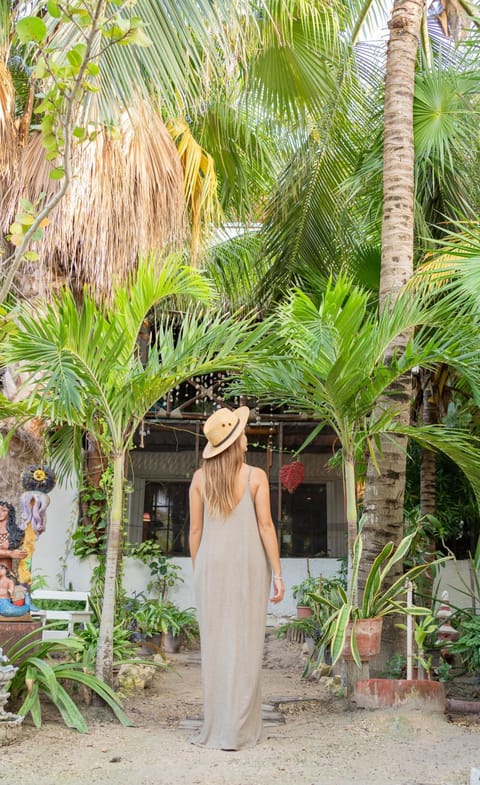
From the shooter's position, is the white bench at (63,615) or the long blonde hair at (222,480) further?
the white bench at (63,615)

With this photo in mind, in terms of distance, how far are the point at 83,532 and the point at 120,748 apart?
6.09 m

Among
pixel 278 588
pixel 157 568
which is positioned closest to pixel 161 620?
pixel 157 568

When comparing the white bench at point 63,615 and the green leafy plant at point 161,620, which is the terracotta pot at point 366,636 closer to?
the white bench at point 63,615

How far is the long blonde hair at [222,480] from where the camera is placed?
14.5 feet

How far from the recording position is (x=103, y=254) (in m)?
6.27

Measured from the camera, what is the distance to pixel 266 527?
441 cm

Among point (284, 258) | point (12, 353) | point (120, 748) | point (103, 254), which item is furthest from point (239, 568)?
point (284, 258)

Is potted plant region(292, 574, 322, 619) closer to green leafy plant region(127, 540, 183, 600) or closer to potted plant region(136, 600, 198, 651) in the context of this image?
potted plant region(136, 600, 198, 651)

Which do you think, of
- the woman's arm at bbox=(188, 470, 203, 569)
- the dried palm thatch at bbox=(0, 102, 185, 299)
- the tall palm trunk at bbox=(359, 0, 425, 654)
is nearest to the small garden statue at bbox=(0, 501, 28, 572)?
the woman's arm at bbox=(188, 470, 203, 569)

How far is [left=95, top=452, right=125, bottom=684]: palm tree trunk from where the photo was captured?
4.89 metres

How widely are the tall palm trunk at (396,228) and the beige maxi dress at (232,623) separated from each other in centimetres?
131

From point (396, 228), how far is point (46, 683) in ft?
13.0

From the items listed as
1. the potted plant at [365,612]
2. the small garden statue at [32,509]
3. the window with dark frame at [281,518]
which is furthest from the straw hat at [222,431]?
the window with dark frame at [281,518]

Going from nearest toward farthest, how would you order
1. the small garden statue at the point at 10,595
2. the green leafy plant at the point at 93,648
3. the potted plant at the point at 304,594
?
the small garden statue at the point at 10,595 → the green leafy plant at the point at 93,648 → the potted plant at the point at 304,594
